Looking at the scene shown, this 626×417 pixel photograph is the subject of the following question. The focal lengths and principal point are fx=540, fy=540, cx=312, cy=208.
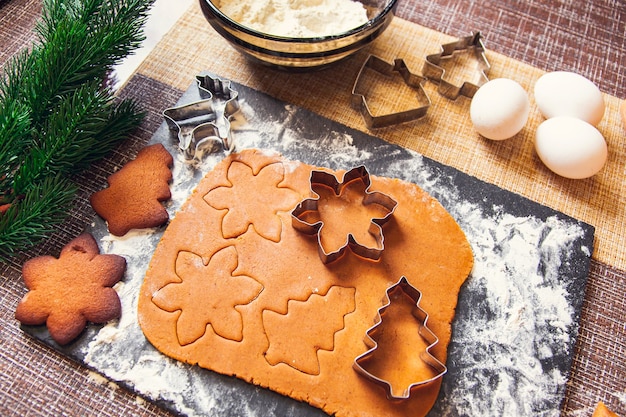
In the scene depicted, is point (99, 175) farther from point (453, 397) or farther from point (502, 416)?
point (502, 416)

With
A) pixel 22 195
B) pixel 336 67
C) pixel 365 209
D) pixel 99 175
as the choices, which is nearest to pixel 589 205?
pixel 365 209

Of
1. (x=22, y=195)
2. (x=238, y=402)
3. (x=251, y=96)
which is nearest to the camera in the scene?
(x=238, y=402)

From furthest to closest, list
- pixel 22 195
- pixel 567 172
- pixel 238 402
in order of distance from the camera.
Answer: pixel 567 172, pixel 22 195, pixel 238 402

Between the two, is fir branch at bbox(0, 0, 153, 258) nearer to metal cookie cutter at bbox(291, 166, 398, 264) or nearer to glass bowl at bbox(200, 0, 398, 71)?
glass bowl at bbox(200, 0, 398, 71)

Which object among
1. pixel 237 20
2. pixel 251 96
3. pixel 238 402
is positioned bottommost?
pixel 238 402

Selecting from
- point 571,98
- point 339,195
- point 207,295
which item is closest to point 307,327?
point 207,295

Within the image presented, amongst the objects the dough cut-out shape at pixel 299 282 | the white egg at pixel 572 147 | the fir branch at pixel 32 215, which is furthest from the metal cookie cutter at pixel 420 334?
the fir branch at pixel 32 215
